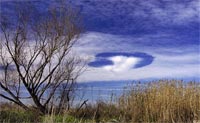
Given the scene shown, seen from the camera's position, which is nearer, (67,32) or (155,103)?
(155,103)

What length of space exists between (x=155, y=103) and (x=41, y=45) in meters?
3.81

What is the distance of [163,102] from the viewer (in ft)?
36.9

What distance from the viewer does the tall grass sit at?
1112 centimetres

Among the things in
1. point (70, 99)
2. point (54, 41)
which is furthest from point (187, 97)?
point (54, 41)

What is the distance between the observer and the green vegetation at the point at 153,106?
11.1 meters

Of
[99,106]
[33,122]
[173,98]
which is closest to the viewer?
[33,122]

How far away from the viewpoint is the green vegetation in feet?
36.4

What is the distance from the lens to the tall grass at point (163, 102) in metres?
11.1

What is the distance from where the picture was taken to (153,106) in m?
11.3

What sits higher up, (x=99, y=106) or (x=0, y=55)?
(x=0, y=55)

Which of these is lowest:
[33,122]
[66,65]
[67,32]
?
[33,122]

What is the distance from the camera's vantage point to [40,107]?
12289mm

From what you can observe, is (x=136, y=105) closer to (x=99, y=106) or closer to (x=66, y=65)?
(x=99, y=106)

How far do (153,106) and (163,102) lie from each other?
0.30 metres
